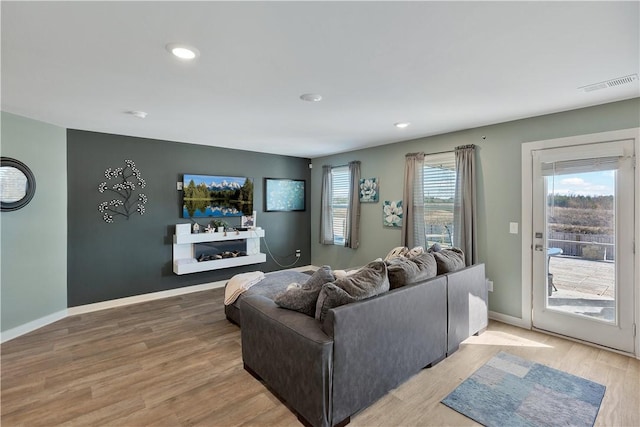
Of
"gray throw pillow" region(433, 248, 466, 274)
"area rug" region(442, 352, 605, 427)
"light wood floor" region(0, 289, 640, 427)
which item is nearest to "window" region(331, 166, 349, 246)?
"gray throw pillow" region(433, 248, 466, 274)

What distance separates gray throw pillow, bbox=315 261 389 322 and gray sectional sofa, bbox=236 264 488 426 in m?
0.06

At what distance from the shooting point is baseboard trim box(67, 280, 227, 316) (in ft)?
13.6

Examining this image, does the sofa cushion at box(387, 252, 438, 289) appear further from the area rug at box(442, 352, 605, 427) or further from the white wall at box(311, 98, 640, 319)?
the white wall at box(311, 98, 640, 319)

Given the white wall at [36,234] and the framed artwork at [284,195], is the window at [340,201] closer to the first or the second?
the framed artwork at [284,195]

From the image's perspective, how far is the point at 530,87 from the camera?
261cm

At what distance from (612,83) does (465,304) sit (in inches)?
90.0

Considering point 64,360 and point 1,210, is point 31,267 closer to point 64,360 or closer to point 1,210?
point 1,210

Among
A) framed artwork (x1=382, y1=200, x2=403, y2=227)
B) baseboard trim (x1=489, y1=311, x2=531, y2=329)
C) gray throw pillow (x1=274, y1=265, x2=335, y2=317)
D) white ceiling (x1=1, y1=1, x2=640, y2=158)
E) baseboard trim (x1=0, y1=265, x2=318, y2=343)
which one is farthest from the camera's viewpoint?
framed artwork (x1=382, y1=200, x2=403, y2=227)

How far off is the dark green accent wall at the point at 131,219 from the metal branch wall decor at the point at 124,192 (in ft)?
0.22

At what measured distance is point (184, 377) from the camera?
8.56 ft

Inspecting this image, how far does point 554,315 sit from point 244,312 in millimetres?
3340

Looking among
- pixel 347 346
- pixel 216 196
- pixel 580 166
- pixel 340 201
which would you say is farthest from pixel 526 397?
pixel 216 196

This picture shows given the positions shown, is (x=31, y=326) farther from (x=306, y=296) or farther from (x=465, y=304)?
(x=465, y=304)

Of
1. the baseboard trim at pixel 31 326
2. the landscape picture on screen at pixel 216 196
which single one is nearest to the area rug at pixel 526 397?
the landscape picture on screen at pixel 216 196
